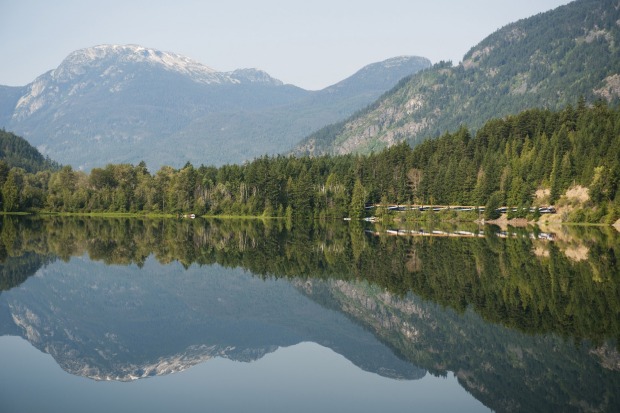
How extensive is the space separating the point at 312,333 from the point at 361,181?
147878 mm

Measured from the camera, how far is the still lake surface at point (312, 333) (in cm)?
2380

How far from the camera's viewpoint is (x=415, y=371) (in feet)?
90.3

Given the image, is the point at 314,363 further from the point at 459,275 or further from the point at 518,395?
the point at 459,275

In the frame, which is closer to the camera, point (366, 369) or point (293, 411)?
point (293, 411)

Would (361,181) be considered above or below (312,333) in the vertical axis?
above

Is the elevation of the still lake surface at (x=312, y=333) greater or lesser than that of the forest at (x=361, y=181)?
lesser

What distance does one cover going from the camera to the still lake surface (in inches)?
937

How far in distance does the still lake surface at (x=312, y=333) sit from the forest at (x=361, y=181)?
294 feet

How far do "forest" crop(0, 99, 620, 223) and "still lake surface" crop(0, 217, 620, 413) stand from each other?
294 feet

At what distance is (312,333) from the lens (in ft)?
115

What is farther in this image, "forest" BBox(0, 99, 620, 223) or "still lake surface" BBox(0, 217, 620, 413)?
"forest" BBox(0, 99, 620, 223)

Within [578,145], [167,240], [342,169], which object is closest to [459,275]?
[167,240]

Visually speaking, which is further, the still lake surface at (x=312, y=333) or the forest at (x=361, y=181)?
the forest at (x=361, y=181)

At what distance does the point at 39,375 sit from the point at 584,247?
63.8m
